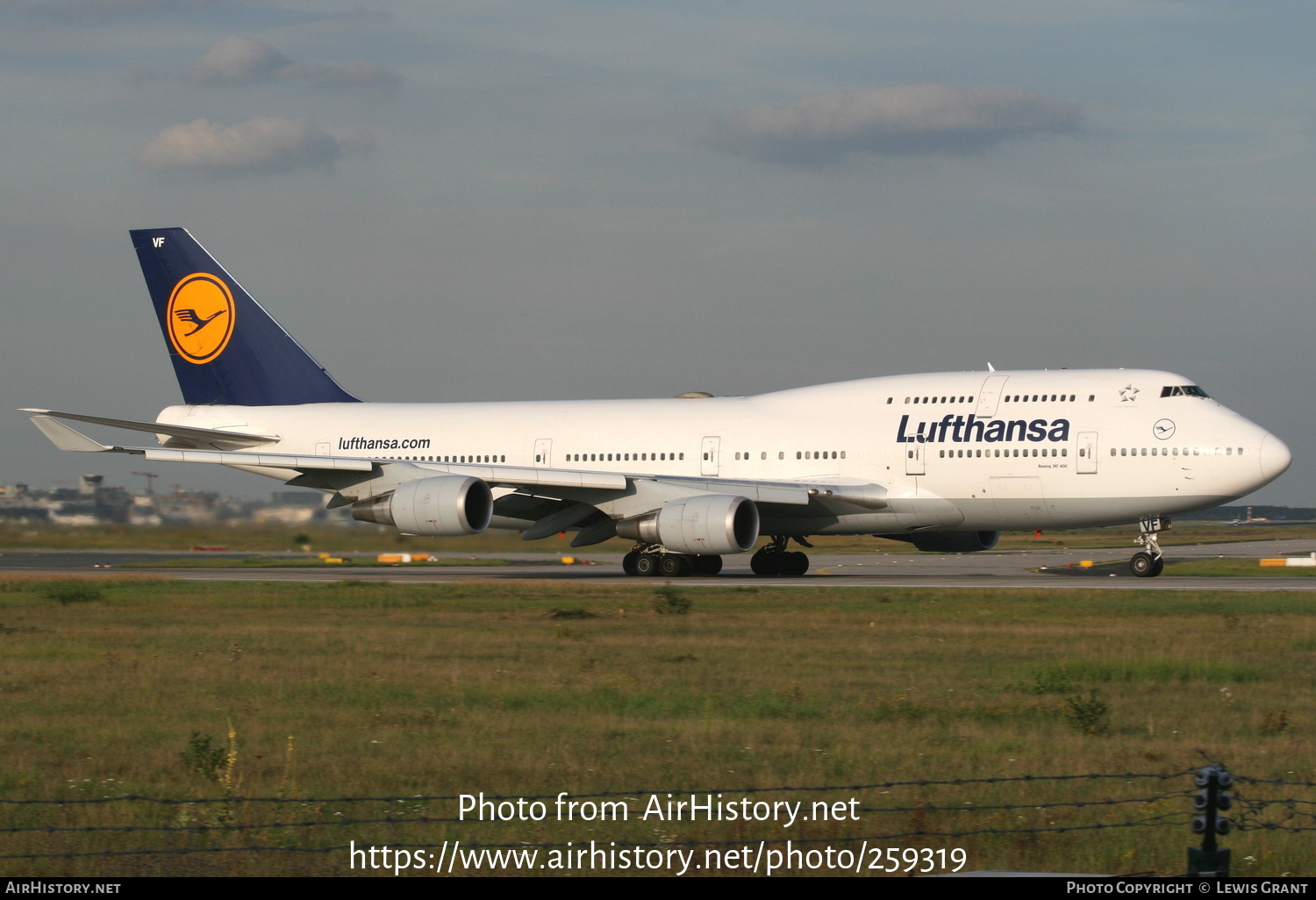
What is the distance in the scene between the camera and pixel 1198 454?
2905 cm

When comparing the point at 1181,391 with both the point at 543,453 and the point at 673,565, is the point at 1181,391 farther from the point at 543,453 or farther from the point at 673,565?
the point at 543,453

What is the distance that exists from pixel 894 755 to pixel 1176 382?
72.0ft

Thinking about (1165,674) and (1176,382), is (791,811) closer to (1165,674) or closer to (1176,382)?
(1165,674)

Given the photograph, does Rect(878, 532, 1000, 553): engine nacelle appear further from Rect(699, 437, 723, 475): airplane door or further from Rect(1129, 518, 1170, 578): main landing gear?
Rect(699, 437, 723, 475): airplane door

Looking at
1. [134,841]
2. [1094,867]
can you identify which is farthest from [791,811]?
[134,841]

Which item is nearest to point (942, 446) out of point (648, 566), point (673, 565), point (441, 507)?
point (673, 565)

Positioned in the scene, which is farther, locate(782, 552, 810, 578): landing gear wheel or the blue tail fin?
the blue tail fin

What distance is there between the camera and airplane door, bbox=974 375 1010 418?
3072 cm

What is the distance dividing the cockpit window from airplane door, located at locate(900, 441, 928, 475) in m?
5.19

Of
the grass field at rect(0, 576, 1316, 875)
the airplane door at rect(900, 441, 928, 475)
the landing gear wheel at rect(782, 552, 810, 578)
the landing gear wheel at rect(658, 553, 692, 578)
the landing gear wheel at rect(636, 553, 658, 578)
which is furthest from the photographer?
the landing gear wheel at rect(782, 552, 810, 578)

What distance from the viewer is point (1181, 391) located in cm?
2983

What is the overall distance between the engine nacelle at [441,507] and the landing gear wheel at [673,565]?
4.38m

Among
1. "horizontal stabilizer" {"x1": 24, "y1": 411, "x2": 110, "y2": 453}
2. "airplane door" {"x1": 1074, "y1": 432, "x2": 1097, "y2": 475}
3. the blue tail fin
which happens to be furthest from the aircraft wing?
the blue tail fin

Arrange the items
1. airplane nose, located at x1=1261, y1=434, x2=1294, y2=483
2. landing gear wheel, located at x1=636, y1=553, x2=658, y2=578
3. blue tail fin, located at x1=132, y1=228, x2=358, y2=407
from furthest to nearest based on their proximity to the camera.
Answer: blue tail fin, located at x1=132, y1=228, x2=358, y2=407, landing gear wheel, located at x1=636, y1=553, x2=658, y2=578, airplane nose, located at x1=1261, y1=434, x2=1294, y2=483
